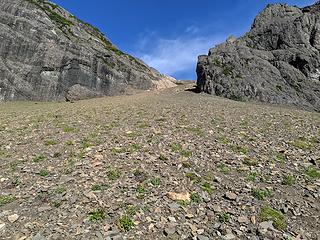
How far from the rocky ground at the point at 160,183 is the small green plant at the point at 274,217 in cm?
4

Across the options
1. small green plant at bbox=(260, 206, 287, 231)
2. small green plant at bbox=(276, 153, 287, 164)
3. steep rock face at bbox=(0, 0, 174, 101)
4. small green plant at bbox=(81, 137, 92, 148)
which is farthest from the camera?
steep rock face at bbox=(0, 0, 174, 101)

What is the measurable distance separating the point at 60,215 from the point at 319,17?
80.5 m

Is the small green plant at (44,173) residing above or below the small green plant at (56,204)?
above

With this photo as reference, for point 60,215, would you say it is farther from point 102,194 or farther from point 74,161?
point 74,161

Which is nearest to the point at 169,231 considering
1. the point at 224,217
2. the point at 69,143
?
the point at 224,217

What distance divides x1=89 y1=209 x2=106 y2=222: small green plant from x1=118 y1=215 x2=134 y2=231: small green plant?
735 mm

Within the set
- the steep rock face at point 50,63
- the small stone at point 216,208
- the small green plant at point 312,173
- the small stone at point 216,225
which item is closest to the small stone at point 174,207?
the small stone at point 216,208

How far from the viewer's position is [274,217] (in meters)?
14.1

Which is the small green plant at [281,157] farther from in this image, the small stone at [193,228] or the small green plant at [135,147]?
the small stone at [193,228]

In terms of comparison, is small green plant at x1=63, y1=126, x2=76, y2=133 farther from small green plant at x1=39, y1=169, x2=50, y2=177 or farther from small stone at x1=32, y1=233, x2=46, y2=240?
small stone at x1=32, y1=233, x2=46, y2=240

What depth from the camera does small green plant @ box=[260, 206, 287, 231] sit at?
13455 mm

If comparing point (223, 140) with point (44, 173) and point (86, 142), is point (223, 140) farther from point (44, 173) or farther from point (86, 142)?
point (44, 173)

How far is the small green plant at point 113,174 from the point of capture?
1720cm

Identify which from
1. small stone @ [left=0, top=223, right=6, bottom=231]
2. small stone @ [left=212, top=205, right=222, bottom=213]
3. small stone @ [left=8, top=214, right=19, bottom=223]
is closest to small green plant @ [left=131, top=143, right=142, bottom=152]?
small stone @ [left=212, top=205, right=222, bottom=213]
